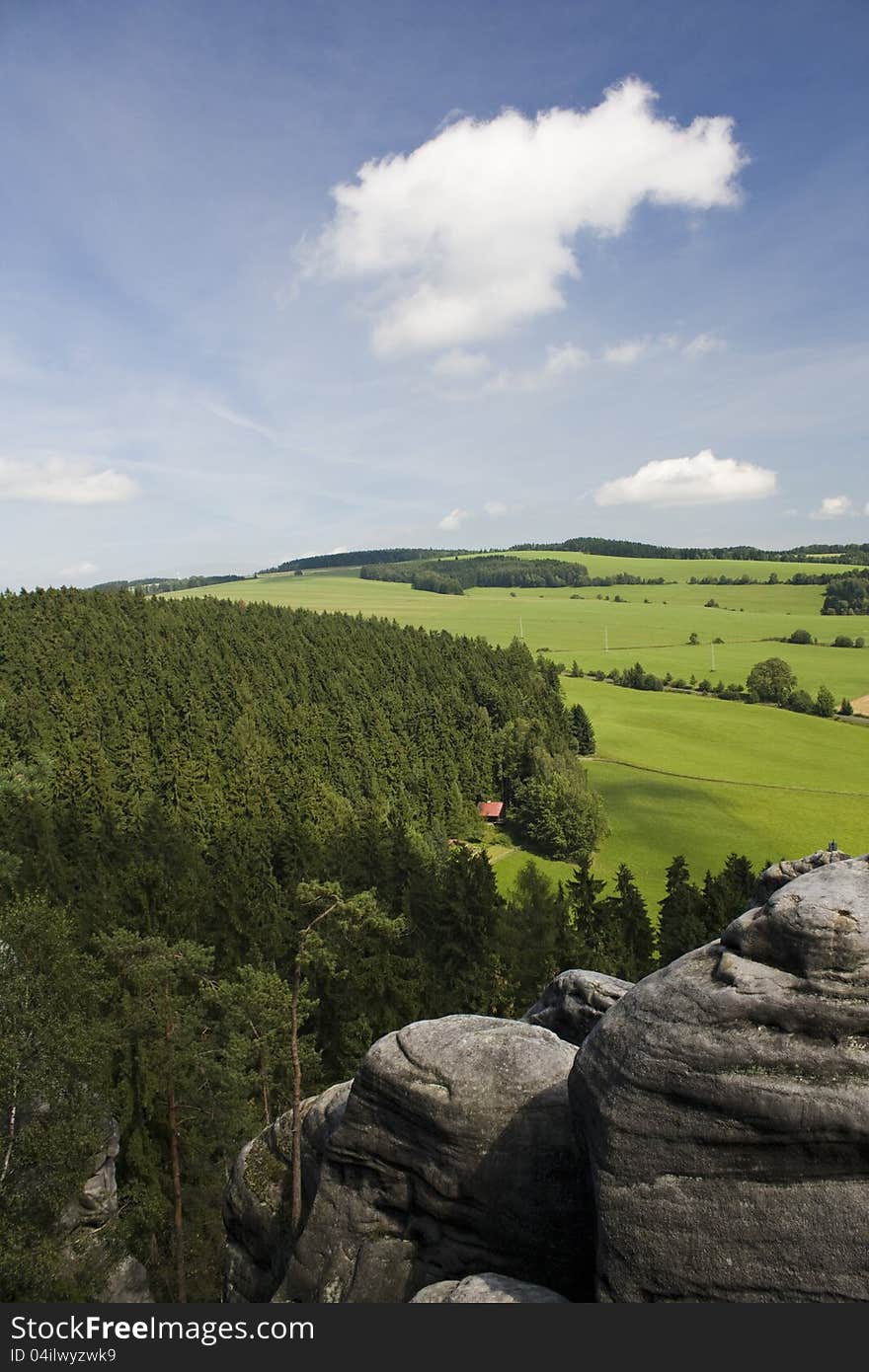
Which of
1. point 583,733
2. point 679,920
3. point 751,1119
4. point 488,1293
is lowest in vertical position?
point 679,920

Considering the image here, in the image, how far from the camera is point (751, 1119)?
1170 cm

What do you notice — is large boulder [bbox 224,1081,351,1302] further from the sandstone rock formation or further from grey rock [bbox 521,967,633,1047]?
grey rock [bbox 521,967,633,1047]

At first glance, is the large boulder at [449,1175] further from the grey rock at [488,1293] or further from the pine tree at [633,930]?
the pine tree at [633,930]

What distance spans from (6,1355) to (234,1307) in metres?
4.03

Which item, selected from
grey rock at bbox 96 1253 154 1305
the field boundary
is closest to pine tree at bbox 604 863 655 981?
grey rock at bbox 96 1253 154 1305

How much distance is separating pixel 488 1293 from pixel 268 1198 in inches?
490

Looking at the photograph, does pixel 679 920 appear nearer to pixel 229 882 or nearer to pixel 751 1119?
pixel 229 882

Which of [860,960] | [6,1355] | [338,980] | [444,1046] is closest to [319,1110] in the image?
[444,1046]

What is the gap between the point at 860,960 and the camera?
1143 cm

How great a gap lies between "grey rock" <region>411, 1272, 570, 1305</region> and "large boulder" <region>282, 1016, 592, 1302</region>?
1558 mm

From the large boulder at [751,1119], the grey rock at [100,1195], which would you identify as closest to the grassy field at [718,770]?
the grey rock at [100,1195]

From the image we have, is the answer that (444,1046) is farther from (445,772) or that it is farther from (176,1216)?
(445,772)

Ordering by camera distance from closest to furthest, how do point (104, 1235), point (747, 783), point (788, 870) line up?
point (788, 870) < point (104, 1235) < point (747, 783)

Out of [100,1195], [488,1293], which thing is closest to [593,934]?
[100,1195]
